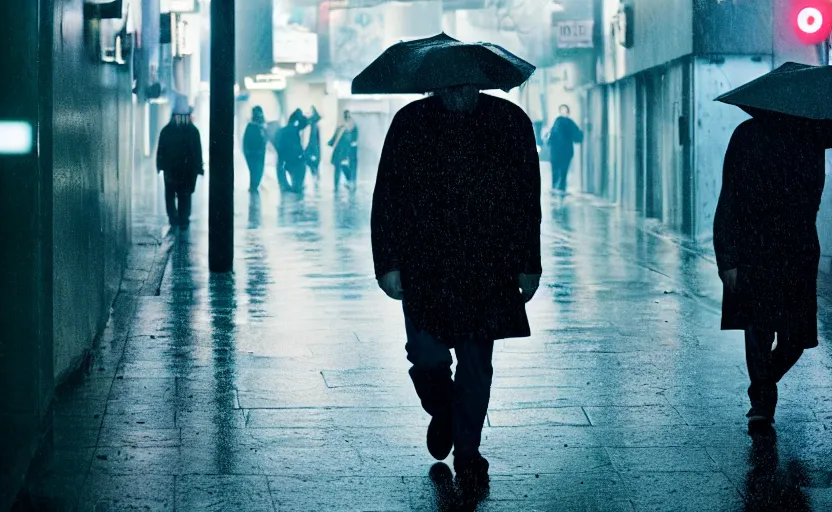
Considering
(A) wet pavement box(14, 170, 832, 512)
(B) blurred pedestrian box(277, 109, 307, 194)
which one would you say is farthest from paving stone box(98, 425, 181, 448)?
(B) blurred pedestrian box(277, 109, 307, 194)

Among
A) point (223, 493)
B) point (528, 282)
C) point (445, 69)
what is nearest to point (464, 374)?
point (528, 282)

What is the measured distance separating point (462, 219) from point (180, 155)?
15268 mm

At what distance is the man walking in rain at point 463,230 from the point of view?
19.2 feet

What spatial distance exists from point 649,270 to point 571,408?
24.9 ft

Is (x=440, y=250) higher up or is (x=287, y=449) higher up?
(x=440, y=250)

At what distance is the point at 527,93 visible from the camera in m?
54.6

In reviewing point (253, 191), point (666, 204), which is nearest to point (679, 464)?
point (666, 204)

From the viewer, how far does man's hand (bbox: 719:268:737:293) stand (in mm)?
6742

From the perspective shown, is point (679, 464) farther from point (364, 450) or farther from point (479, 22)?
point (479, 22)

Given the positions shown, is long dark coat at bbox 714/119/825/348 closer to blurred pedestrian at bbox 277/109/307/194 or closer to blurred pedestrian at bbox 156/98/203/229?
blurred pedestrian at bbox 156/98/203/229

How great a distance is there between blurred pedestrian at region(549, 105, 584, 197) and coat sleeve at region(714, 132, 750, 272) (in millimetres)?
25072

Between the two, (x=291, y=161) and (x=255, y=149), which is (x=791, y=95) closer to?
(x=255, y=149)

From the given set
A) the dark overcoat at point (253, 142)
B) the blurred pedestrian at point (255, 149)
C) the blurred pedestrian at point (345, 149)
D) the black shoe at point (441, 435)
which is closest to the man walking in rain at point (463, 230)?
the black shoe at point (441, 435)

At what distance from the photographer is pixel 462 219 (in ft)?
19.2
